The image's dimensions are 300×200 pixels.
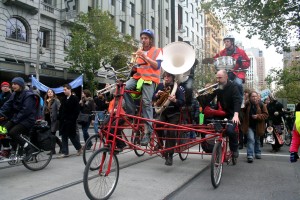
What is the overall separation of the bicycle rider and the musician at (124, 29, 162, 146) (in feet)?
6.71

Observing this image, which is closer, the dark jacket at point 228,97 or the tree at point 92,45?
the dark jacket at point 228,97

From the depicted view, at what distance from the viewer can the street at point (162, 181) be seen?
520 cm

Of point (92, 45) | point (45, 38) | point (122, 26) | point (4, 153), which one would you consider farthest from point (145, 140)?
point (122, 26)

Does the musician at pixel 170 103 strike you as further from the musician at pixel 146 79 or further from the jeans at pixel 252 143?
the jeans at pixel 252 143

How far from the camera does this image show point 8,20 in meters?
24.9

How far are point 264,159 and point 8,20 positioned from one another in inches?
Answer: 873

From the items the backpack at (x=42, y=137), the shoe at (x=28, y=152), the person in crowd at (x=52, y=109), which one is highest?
the person in crowd at (x=52, y=109)

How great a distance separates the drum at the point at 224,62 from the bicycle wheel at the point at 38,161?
179 inches

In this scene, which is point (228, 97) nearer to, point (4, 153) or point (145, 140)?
point (145, 140)

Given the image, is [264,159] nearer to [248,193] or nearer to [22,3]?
[248,193]

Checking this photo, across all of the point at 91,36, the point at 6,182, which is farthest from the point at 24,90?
the point at 91,36

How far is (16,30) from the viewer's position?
25.8 meters

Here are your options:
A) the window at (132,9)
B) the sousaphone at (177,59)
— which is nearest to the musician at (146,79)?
the sousaphone at (177,59)

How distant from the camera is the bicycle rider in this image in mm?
6602
